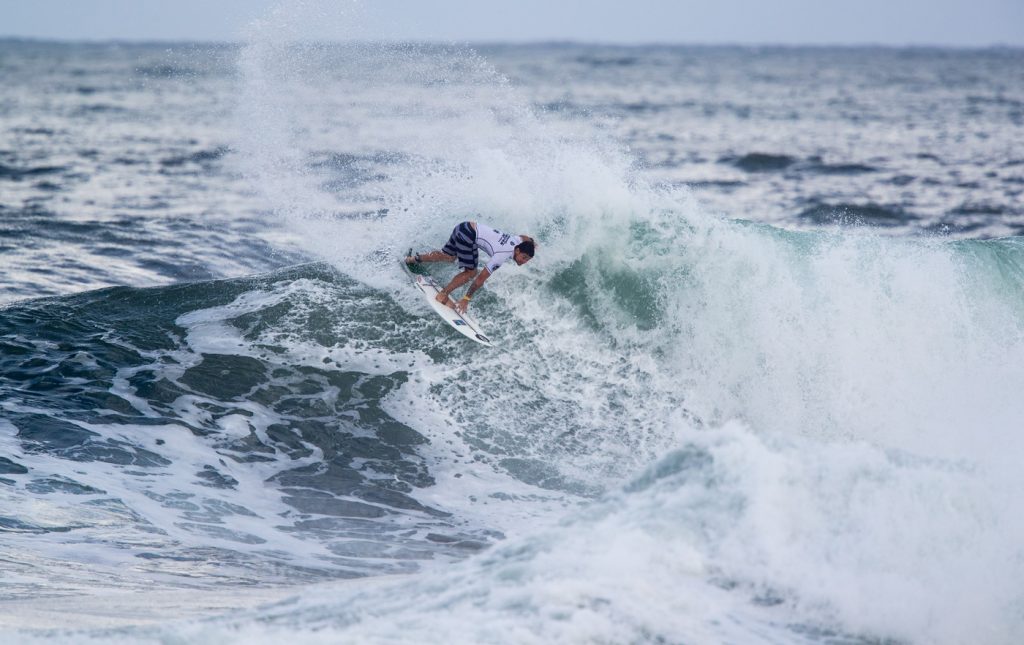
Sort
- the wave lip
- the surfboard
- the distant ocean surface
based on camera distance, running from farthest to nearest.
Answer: the wave lip < the surfboard < the distant ocean surface

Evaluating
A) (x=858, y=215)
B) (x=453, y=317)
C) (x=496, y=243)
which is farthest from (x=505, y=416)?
(x=858, y=215)

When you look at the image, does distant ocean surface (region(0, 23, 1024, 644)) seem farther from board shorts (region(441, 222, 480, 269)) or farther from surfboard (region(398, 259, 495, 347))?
board shorts (region(441, 222, 480, 269))

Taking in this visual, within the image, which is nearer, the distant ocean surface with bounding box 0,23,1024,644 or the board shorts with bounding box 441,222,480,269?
the distant ocean surface with bounding box 0,23,1024,644

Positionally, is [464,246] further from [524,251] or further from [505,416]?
[505,416]

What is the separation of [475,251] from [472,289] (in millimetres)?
474

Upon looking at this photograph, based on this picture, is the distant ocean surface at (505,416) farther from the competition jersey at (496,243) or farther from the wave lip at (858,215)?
the competition jersey at (496,243)

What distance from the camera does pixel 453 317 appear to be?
1261 cm

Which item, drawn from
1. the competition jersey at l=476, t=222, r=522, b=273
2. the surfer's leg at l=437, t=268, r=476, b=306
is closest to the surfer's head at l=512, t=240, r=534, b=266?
the competition jersey at l=476, t=222, r=522, b=273

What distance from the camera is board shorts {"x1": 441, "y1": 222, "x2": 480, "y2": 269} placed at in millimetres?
12375

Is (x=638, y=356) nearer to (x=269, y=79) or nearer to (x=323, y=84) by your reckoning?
(x=269, y=79)

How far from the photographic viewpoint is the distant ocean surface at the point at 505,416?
675cm

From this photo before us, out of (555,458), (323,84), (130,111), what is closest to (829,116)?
(323,84)

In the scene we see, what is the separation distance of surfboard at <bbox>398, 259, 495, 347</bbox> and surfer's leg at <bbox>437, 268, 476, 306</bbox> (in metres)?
0.07

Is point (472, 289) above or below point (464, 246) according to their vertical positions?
below
